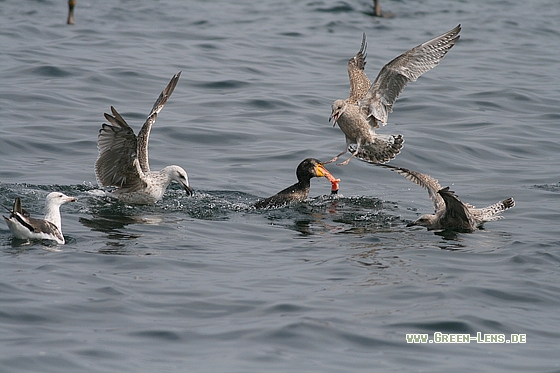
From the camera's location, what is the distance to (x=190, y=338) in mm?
6562

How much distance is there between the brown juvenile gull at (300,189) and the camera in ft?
35.6

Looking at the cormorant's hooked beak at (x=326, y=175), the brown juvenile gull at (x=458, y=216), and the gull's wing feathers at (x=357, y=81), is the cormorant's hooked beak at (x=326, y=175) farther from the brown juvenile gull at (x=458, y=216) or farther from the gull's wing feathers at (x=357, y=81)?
the brown juvenile gull at (x=458, y=216)

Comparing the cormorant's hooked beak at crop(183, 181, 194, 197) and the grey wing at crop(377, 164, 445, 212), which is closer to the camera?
the grey wing at crop(377, 164, 445, 212)

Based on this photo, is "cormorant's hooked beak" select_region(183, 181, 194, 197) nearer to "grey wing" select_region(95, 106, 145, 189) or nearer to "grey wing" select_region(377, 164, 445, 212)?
"grey wing" select_region(95, 106, 145, 189)

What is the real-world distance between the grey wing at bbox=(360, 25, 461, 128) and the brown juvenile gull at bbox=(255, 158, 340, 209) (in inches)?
46.3

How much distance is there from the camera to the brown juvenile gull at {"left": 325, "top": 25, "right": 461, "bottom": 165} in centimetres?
1184

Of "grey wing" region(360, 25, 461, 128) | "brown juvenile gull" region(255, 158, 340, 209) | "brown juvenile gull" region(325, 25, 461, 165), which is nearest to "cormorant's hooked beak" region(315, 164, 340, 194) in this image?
"brown juvenile gull" region(255, 158, 340, 209)

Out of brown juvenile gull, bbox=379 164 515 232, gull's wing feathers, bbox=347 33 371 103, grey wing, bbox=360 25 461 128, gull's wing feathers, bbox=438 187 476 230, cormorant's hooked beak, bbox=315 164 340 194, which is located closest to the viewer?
gull's wing feathers, bbox=438 187 476 230

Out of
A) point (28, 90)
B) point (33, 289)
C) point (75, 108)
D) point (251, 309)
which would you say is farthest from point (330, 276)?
point (28, 90)

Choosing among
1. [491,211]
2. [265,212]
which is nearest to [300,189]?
[265,212]

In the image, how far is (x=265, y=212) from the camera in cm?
1071

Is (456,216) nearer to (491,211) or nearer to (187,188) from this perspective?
(491,211)

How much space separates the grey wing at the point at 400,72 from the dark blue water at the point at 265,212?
1.04m

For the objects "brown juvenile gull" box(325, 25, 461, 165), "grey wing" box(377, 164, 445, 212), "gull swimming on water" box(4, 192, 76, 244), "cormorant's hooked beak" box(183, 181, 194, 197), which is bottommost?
"cormorant's hooked beak" box(183, 181, 194, 197)
